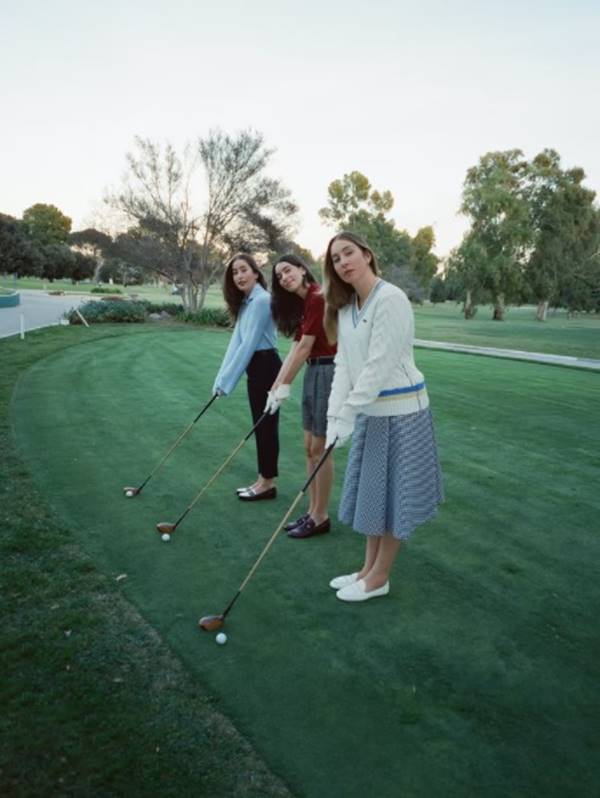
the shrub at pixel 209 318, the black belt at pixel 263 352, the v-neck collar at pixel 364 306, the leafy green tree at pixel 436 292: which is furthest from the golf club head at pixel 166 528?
the leafy green tree at pixel 436 292

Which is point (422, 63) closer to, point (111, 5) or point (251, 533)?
point (111, 5)

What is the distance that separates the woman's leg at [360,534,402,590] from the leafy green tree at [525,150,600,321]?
44290mm

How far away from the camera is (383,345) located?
2676mm

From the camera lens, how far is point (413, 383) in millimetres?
2861

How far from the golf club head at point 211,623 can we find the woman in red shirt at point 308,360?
3.98 feet

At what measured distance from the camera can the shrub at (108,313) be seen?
2330 centimetres

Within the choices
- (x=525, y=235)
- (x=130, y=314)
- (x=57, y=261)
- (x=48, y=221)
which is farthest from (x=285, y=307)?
(x=48, y=221)

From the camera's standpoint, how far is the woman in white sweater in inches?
106

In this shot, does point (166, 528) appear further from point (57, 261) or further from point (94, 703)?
point (57, 261)

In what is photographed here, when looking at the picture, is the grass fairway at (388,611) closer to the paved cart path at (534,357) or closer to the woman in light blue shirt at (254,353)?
the woman in light blue shirt at (254,353)

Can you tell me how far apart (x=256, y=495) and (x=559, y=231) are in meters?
45.8

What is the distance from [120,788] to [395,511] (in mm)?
1690

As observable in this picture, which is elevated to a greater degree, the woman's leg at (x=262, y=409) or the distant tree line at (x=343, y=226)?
the distant tree line at (x=343, y=226)

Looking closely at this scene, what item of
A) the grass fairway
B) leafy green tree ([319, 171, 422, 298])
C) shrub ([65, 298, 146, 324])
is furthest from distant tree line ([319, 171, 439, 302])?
the grass fairway
